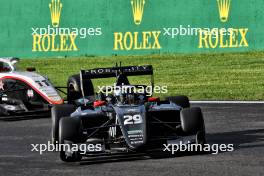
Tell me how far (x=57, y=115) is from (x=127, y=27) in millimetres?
13089

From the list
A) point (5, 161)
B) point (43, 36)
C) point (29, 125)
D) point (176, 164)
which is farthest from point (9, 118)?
point (43, 36)

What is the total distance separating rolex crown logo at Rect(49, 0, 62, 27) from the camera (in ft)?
83.7

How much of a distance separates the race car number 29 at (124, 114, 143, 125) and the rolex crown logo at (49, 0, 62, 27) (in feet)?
48.5

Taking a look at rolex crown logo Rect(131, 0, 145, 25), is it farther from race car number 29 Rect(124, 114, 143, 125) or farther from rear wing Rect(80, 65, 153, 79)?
race car number 29 Rect(124, 114, 143, 125)

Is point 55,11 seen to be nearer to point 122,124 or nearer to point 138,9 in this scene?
point 138,9

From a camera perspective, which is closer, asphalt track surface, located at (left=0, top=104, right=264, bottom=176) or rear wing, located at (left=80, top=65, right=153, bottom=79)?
asphalt track surface, located at (left=0, top=104, right=264, bottom=176)

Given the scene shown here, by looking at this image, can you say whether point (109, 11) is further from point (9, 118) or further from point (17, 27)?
point (9, 118)

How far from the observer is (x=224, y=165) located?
404 inches

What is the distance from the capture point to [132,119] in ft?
36.1

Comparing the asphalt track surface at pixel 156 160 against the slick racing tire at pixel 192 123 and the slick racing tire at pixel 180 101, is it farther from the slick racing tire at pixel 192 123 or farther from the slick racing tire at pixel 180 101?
the slick racing tire at pixel 180 101

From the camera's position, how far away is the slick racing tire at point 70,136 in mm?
10953

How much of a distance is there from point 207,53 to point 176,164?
14786mm
